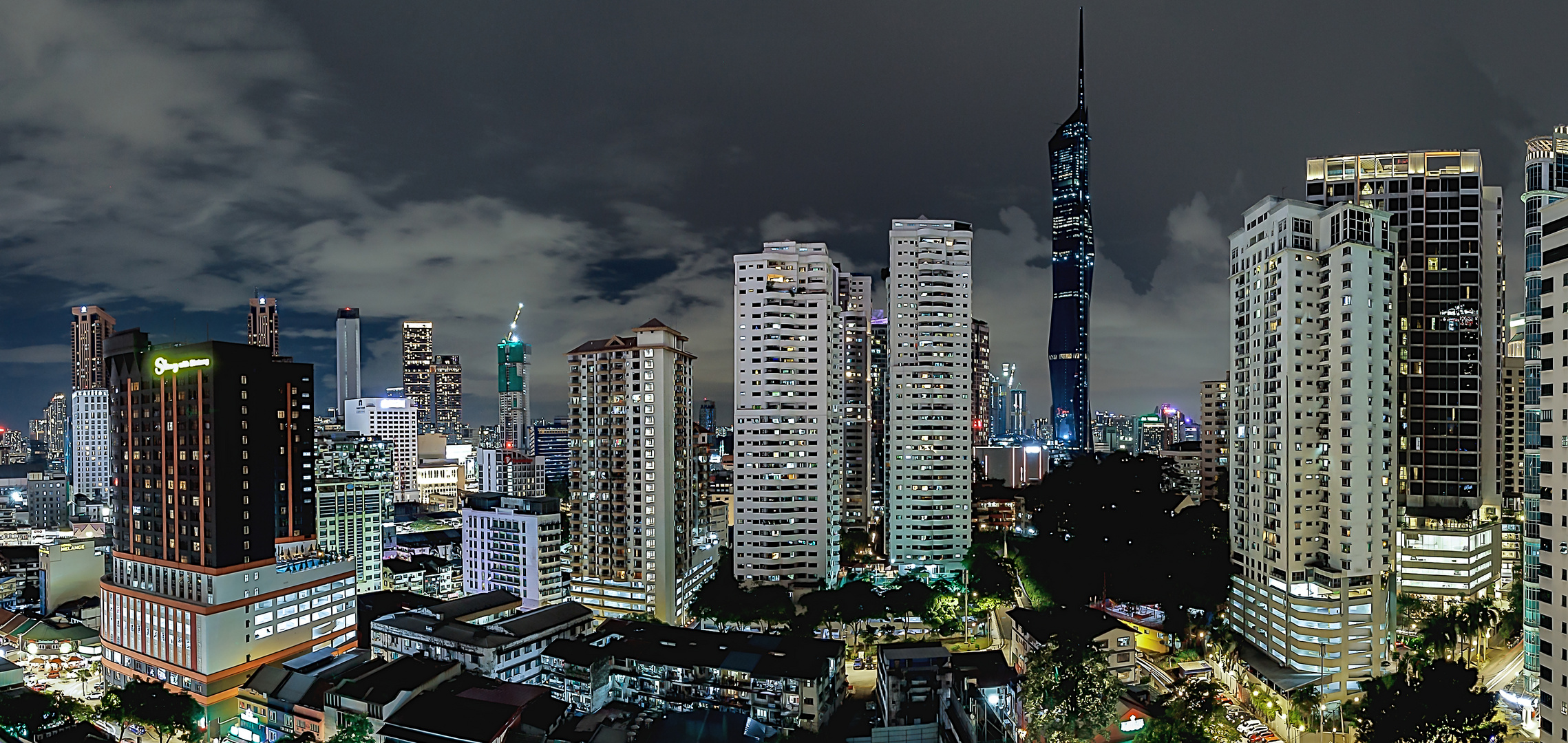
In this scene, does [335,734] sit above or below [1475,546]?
below

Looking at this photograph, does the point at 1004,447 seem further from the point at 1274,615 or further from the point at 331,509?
the point at 331,509

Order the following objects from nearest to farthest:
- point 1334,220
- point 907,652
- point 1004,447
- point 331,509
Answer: point 907,652 → point 1334,220 → point 331,509 → point 1004,447

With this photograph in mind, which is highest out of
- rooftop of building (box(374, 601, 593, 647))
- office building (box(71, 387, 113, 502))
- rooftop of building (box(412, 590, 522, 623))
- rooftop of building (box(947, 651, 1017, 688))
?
office building (box(71, 387, 113, 502))

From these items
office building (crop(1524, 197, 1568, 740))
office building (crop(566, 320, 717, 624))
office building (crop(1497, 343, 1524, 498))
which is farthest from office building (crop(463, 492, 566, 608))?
office building (crop(1497, 343, 1524, 498))

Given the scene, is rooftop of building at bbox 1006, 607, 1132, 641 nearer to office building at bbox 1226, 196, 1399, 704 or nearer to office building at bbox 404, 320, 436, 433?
office building at bbox 1226, 196, 1399, 704

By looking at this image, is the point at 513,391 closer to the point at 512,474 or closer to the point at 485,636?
the point at 512,474

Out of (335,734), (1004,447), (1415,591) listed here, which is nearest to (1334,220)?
(1415,591)

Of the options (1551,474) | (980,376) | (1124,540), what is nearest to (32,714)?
(1551,474)
